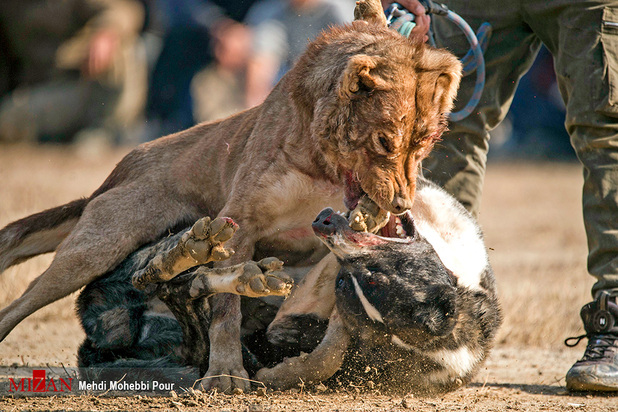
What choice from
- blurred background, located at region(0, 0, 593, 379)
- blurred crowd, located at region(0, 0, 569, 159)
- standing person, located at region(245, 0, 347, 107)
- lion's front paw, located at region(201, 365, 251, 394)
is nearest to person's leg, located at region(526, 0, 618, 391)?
lion's front paw, located at region(201, 365, 251, 394)

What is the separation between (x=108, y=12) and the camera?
12.9 meters

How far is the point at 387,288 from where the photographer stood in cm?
344

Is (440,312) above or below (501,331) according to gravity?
above

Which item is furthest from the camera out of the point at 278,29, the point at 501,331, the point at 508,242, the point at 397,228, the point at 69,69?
the point at 69,69

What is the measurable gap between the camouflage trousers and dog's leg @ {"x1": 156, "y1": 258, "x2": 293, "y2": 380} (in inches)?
70.4

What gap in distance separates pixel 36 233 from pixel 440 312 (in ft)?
7.86

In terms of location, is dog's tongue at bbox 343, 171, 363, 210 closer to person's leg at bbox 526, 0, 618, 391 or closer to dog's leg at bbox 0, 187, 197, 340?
dog's leg at bbox 0, 187, 197, 340

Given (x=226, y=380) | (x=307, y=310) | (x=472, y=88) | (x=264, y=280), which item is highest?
(x=472, y=88)

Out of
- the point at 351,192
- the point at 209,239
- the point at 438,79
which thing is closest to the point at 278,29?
the point at 438,79

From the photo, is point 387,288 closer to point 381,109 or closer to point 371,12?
point 381,109

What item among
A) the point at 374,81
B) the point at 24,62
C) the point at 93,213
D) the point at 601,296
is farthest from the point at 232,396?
the point at 24,62

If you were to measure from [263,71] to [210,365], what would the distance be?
672cm

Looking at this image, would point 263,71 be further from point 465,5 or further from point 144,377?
point 144,377

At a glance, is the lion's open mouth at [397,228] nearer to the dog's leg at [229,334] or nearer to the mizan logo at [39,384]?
the dog's leg at [229,334]
